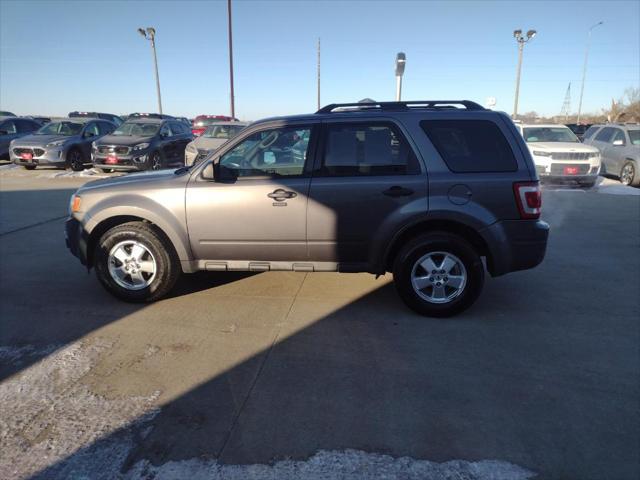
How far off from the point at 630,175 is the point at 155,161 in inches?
556

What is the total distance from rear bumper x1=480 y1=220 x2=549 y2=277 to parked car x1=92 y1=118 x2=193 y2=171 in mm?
12219

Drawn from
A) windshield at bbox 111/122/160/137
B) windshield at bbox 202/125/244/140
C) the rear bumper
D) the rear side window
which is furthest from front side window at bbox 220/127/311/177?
windshield at bbox 111/122/160/137

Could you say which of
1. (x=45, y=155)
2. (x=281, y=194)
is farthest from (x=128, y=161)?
(x=281, y=194)

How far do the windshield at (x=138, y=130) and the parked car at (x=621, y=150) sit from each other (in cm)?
1418

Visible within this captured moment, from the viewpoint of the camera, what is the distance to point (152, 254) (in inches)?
171

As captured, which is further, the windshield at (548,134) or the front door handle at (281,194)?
the windshield at (548,134)

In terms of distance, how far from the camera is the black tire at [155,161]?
14.1m

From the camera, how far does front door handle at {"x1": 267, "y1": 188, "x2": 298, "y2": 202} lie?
4.09 metres

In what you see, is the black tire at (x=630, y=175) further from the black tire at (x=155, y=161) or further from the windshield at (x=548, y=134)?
the black tire at (x=155, y=161)

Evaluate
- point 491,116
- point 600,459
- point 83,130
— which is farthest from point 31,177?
point 600,459

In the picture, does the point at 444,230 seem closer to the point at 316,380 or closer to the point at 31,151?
the point at 316,380

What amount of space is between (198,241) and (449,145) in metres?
2.46

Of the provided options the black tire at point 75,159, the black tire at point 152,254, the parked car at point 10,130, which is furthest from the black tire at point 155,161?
the black tire at point 152,254

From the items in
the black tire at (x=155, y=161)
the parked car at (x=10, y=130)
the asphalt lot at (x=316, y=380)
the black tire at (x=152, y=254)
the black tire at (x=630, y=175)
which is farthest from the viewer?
the parked car at (x=10, y=130)
